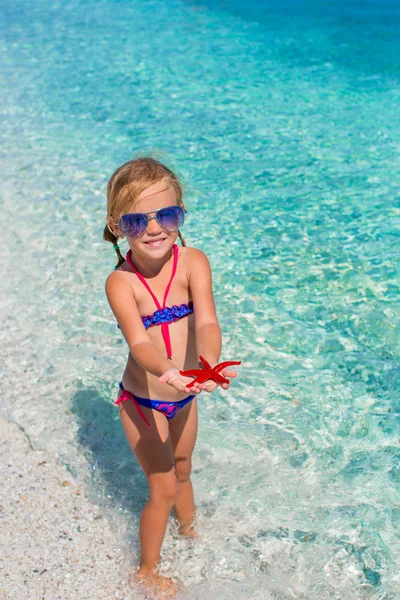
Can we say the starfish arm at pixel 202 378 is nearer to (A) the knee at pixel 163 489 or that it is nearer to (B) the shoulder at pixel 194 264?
(B) the shoulder at pixel 194 264

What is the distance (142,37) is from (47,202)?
5958 mm

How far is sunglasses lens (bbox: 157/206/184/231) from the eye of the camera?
8.39 ft

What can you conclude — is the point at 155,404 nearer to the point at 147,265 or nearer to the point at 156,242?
the point at 147,265

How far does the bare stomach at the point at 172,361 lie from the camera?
2.76 m

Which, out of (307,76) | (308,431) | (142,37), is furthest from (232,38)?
(308,431)

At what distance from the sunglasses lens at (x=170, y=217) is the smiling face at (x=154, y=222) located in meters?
0.02

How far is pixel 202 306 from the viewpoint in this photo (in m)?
2.72

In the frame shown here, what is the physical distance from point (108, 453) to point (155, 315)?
4.14ft

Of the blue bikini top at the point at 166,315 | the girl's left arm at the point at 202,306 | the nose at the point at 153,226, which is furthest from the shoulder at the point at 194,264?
the nose at the point at 153,226

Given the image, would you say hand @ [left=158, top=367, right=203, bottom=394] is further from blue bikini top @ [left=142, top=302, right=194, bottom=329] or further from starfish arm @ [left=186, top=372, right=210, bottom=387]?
blue bikini top @ [left=142, top=302, right=194, bottom=329]

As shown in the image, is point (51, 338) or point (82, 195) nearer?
point (51, 338)

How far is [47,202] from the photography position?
6480mm

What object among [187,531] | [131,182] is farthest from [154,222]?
[187,531]

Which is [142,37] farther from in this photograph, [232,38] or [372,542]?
[372,542]
